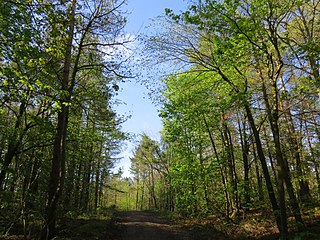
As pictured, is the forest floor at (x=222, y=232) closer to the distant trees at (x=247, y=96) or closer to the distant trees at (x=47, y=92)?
the distant trees at (x=247, y=96)

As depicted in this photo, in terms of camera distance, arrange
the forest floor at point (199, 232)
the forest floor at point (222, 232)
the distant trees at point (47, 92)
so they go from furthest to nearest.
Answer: the forest floor at point (222, 232)
the forest floor at point (199, 232)
the distant trees at point (47, 92)

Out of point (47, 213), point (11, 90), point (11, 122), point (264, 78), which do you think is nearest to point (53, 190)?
point (47, 213)

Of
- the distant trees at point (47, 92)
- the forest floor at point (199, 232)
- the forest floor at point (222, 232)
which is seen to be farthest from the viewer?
the forest floor at point (222, 232)

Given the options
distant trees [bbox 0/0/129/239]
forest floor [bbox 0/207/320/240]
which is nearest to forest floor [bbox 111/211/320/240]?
forest floor [bbox 0/207/320/240]

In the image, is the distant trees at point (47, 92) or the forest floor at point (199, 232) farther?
the forest floor at point (199, 232)

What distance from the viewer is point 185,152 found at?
20688 mm

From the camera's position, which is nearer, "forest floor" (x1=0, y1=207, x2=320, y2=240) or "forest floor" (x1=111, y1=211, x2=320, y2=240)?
"forest floor" (x1=0, y1=207, x2=320, y2=240)

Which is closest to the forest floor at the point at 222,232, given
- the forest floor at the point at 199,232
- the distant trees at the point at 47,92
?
the forest floor at the point at 199,232

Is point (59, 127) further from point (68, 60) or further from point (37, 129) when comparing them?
point (37, 129)

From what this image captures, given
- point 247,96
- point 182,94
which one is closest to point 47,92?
point 247,96

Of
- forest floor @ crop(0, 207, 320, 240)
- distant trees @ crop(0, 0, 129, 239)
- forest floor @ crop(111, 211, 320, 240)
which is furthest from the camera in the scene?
forest floor @ crop(111, 211, 320, 240)

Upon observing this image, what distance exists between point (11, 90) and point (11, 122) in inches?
349

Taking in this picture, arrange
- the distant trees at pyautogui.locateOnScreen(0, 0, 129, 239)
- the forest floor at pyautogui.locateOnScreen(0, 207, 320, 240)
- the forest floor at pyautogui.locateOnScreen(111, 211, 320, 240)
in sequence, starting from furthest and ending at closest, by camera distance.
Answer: the forest floor at pyautogui.locateOnScreen(111, 211, 320, 240), the forest floor at pyautogui.locateOnScreen(0, 207, 320, 240), the distant trees at pyautogui.locateOnScreen(0, 0, 129, 239)

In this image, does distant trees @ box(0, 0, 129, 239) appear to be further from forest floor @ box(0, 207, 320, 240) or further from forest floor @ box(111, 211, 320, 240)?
forest floor @ box(111, 211, 320, 240)
